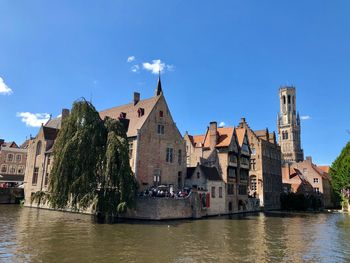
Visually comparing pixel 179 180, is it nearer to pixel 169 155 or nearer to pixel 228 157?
pixel 169 155

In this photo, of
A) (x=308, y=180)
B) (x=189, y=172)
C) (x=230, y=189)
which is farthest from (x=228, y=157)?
(x=308, y=180)

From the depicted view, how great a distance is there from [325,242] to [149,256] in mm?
13863

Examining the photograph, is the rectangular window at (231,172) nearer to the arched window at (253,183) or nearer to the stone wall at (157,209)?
the arched window at (253,183)

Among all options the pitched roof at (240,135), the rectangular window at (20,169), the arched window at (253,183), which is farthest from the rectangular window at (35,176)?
the arched window at (253,183)

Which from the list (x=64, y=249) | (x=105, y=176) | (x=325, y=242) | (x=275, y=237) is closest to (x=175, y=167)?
(x=105, y=176)

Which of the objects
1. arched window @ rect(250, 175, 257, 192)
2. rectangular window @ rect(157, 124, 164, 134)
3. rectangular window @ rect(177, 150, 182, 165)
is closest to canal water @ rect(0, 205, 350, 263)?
rectangular window @ rect(157, 124, 164, 134)

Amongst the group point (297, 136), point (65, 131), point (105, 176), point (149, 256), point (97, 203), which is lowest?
point (149, 256)

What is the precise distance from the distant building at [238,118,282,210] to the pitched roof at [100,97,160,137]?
23.5 meters

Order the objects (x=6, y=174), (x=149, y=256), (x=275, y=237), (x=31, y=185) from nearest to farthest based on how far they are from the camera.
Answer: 1. (x=149, y=256)
2. (x=275, y=237)
3. (x=31, y=185)
4. (x=6, y=174)

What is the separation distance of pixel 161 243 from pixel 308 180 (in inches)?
2558

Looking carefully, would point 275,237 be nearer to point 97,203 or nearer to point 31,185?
point 97,203

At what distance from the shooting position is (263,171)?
201 feet

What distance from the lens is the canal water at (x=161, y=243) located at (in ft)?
57.3

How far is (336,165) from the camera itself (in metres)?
55.2
